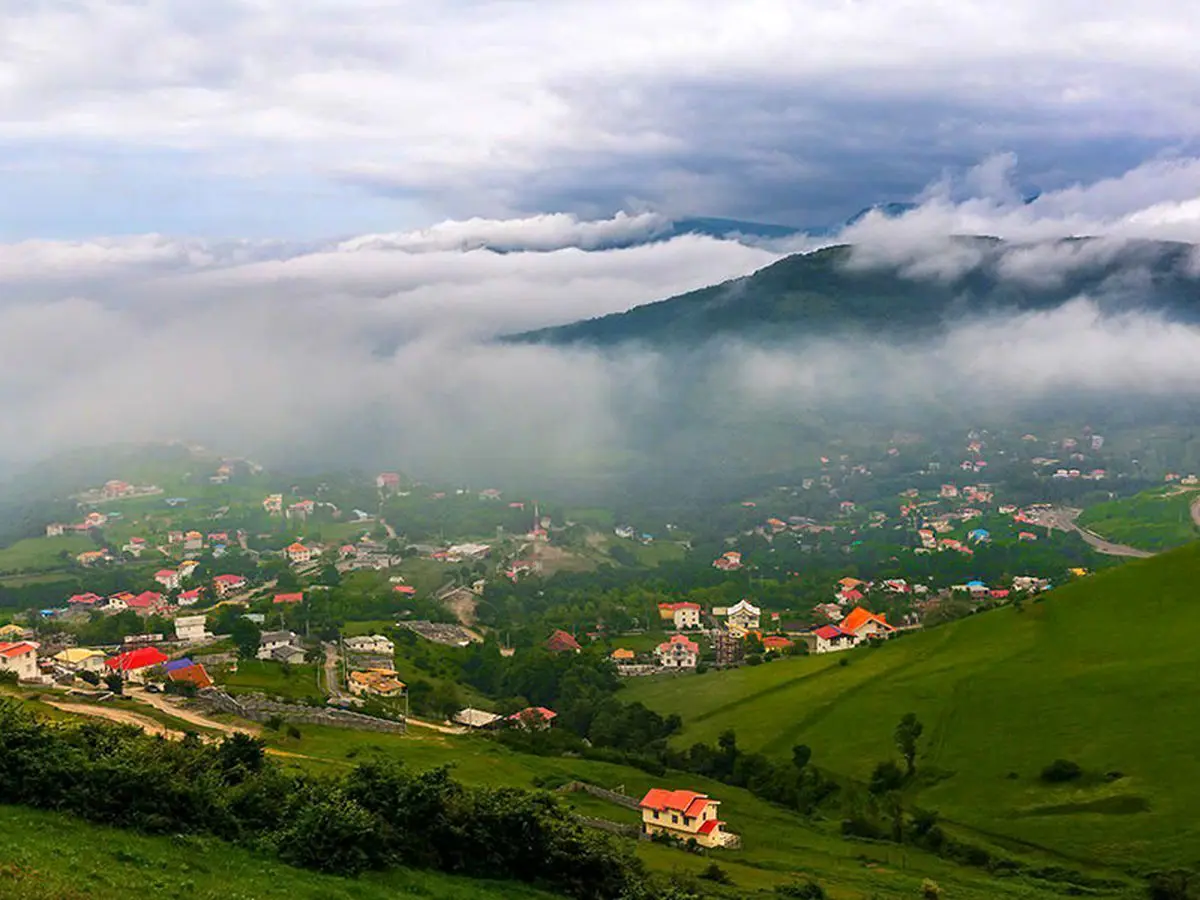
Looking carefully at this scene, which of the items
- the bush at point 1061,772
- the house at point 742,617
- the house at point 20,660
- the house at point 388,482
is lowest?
the house at point 742,617

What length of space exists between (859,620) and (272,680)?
159 feet

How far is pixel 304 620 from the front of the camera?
88125 mm

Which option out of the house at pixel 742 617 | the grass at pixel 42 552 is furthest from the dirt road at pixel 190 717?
the grass at pixel 42 552

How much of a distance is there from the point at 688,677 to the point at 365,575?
5010 centimetres

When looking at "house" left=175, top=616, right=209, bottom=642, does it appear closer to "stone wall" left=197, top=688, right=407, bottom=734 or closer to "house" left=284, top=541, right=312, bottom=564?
"stone wall" left=197, top=688, right=407, bottom=734

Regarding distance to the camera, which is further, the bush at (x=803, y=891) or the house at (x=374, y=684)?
the house at (x=374, y=684)

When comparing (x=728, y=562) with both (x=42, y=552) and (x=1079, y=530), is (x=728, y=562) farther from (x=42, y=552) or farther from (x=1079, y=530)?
(x=42, y=552)

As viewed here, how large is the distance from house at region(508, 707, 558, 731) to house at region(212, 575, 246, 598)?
51503mm

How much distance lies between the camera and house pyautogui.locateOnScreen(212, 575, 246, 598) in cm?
10593

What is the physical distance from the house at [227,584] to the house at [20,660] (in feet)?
144

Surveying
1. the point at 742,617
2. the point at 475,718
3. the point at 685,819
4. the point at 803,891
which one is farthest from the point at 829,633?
the point at 803,891

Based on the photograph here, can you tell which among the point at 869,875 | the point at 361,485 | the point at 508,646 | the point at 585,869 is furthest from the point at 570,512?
the point at 585,869

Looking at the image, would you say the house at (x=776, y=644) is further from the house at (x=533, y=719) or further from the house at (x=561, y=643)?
the house at (x=533, y=719)

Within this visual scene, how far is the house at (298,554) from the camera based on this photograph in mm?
124669
